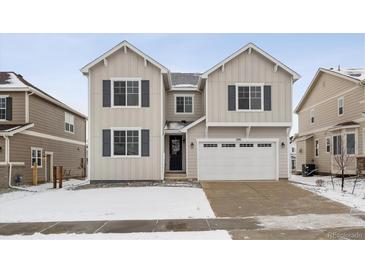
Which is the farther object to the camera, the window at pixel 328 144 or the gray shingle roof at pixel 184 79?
the window at pixel 328 144

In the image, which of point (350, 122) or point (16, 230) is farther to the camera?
point (350, 122)

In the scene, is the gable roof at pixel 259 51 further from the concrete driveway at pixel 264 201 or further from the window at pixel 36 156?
the window at pixel 36 156

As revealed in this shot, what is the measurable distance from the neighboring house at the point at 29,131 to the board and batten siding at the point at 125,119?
429 cm

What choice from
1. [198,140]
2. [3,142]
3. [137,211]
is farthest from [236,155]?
[3,142]

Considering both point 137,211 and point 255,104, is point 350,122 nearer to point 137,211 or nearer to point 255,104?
point 255,104

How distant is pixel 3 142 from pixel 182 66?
17798 millimetres

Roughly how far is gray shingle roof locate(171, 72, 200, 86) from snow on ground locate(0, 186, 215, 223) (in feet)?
28.4

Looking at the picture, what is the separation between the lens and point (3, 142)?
17203 millimetres

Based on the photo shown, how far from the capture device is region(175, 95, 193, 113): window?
20641 mm

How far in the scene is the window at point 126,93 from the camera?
17516 millimetres

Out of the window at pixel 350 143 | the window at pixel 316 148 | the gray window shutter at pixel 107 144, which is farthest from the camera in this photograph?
the window at pixel 316 148

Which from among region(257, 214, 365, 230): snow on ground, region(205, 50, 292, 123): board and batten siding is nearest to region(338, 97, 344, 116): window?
region(205, 50, 292, 123): board and batten siding

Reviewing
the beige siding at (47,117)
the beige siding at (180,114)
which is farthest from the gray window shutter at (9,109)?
the beige siding at (180,114)

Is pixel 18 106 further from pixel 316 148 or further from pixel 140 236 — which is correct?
pixel 316 148
